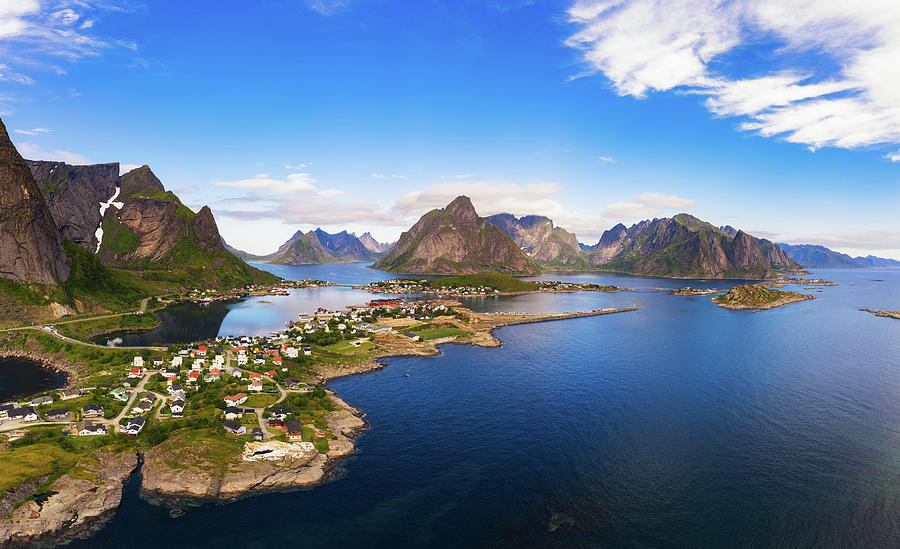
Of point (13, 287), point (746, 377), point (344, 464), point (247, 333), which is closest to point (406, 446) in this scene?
point (344, 464)

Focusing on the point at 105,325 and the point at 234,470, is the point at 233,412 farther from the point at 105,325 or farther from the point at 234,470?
the point at 105,325

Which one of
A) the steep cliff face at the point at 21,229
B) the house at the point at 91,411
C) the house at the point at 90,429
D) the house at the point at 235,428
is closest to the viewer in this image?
the house at the point at 90,429

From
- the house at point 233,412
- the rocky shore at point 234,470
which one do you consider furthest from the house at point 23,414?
the house at point 233,412

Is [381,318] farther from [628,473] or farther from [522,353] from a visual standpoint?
[628,473]

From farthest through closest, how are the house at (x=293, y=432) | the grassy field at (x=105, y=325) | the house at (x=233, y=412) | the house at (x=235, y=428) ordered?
the grassy field at (x=105, y=325) < the house at (x=233, y=412) < the house at (x=235, y=428) < the house at (x=293, y=432)

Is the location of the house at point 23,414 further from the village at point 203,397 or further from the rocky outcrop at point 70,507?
the rocky outcrop at point 70,507

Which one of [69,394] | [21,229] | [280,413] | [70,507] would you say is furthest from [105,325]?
[70,507]
